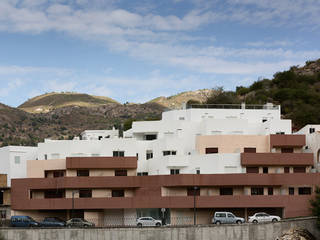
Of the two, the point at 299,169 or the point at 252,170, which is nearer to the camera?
the point at 252,170

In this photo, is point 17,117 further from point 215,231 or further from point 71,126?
point 215,231

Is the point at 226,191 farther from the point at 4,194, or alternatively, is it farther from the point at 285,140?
the point at 4,194

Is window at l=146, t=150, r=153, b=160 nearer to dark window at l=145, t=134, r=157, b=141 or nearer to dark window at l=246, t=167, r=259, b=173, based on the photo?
dark window at l=145, t=134, r=157, b=141

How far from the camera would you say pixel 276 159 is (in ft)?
251

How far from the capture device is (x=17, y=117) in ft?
620

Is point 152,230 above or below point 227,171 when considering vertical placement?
below

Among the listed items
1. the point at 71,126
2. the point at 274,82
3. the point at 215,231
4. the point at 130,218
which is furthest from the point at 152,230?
the point at 71,126

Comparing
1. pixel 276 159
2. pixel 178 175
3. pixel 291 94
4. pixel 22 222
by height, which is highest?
pixel 291 94

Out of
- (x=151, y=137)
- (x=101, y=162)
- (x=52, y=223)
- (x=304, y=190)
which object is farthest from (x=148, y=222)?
(x=151, y=137)

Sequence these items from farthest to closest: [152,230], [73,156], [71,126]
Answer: [71,126], [73,156], [152,230]

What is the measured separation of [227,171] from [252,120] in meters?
14.9

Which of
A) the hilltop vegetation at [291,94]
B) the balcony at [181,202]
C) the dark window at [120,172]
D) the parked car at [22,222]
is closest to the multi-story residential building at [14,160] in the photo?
the balcony at [181,202]

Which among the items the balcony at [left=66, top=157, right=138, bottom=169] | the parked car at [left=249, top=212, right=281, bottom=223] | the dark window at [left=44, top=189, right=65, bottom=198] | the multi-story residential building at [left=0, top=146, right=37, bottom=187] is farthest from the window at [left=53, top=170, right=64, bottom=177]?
the parked car at [left=249, top=212, right=281, bottom=223]

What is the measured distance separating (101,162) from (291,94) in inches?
2580
